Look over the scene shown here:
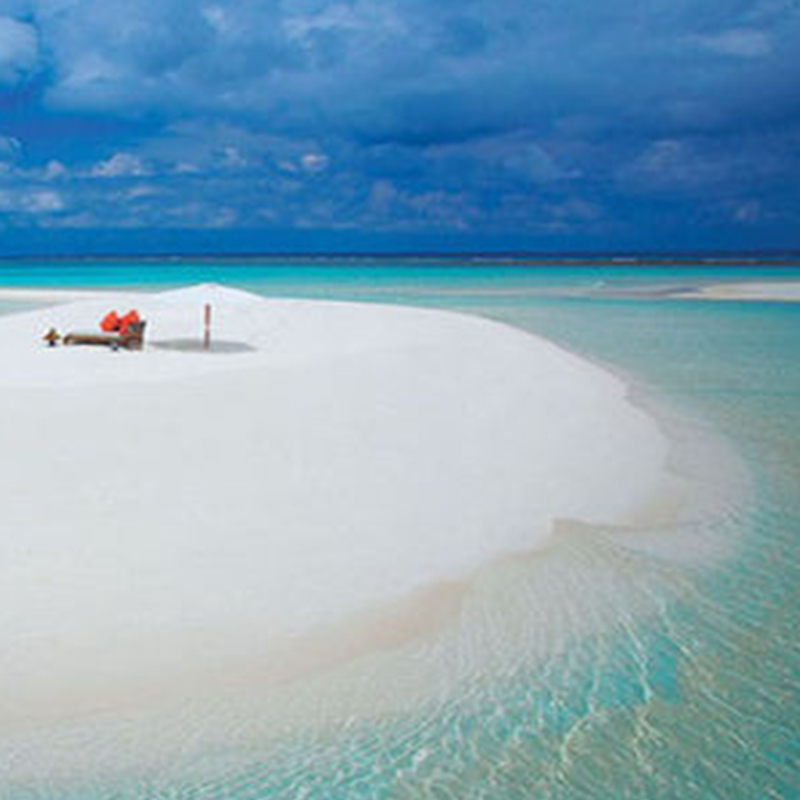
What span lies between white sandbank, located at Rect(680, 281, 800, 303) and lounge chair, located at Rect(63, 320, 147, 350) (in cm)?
3107

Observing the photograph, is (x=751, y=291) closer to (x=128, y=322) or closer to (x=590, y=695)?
(x=128, y=322)

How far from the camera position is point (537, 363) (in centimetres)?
1477

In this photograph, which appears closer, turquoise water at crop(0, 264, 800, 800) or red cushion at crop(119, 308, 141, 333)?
turquoise water at crop(0, 264, 800, 800)

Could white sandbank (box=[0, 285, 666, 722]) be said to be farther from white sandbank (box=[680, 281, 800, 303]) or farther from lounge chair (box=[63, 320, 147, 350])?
white sandbank (box=[680, 281, 800, 303])

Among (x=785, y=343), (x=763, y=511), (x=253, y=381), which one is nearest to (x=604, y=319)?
(x=785, y=343)

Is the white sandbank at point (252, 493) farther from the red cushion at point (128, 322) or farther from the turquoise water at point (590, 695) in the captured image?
the red cushion at point (128, 322)

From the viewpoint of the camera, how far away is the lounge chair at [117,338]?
14570mm

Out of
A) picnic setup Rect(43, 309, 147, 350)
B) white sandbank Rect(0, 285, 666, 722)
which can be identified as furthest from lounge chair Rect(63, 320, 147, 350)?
white sandbank Rect(0, 285, 666, 722)

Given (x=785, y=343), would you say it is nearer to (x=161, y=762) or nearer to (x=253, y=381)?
(x=253, y=381)

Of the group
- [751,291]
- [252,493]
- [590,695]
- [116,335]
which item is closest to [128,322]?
[116,335]

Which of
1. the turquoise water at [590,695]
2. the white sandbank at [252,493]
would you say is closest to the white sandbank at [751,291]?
the white sandbank at [252,493]

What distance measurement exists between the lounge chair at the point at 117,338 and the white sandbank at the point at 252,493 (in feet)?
3.69

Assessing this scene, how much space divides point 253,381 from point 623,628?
760 cm

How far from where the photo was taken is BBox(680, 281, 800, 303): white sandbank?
129 ft
